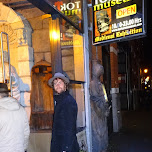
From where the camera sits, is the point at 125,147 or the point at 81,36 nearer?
the point at 81,36

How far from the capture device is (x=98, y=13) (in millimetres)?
5156

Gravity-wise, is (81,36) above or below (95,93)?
above

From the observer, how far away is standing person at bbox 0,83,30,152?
8.20 feet

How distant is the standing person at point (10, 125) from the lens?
98.3 inches

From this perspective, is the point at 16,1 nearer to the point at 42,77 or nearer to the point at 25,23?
the point at 25,23

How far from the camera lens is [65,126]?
2818mm

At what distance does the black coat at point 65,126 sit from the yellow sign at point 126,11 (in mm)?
2826

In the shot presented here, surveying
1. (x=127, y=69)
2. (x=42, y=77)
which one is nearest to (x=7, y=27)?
(x=42, y=77)

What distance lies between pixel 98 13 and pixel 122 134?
191 inches

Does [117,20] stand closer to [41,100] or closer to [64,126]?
[41,100]

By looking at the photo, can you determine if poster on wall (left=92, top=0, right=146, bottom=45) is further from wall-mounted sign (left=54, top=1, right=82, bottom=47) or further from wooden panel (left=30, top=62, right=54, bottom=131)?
wooden panel (left=30, top=62, right=54, bottom=131)

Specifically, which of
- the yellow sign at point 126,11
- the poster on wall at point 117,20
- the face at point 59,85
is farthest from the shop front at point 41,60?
the face at point 59,85

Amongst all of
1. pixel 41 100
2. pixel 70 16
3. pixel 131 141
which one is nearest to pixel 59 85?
pixel 41 100

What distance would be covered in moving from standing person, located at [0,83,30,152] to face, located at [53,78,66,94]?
26.1 inches
